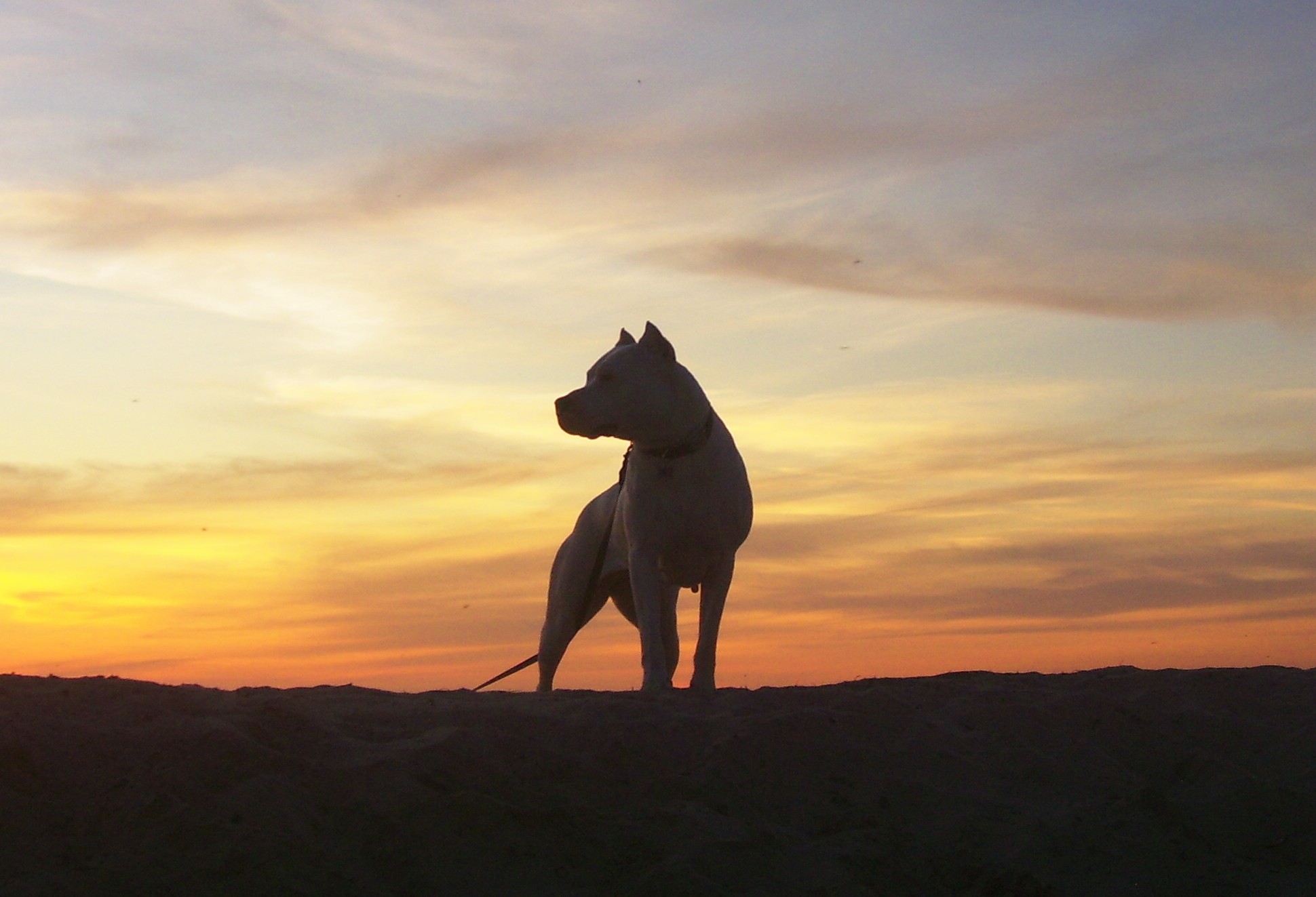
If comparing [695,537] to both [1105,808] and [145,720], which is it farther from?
[145,720]

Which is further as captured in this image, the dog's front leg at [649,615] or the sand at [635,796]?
the dog's front leg at [649,615]

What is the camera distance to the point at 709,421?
8719 mm

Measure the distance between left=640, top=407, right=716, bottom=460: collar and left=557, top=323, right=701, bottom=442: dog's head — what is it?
0.37 feet

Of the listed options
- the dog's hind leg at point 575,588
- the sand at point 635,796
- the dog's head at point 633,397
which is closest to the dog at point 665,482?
the dog's head at point 633,397

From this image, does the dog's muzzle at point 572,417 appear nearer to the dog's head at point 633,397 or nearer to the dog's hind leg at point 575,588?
the dog's head at point 633,397

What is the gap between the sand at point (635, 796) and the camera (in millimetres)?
5047

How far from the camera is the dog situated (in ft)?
27.8

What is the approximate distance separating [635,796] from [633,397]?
10.6 ft

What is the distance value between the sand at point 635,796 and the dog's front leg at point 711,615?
1.33 m

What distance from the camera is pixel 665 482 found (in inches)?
340

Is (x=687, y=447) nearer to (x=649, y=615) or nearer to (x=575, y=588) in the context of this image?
(x=649, y=615)

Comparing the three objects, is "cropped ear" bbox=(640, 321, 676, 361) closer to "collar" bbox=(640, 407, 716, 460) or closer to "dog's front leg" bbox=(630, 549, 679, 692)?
"collar" bbox=(640, 407, 716, 460)

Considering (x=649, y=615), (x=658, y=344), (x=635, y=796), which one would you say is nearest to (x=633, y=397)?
(x=658, y=344)

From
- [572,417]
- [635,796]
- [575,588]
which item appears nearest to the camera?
[635,796]
